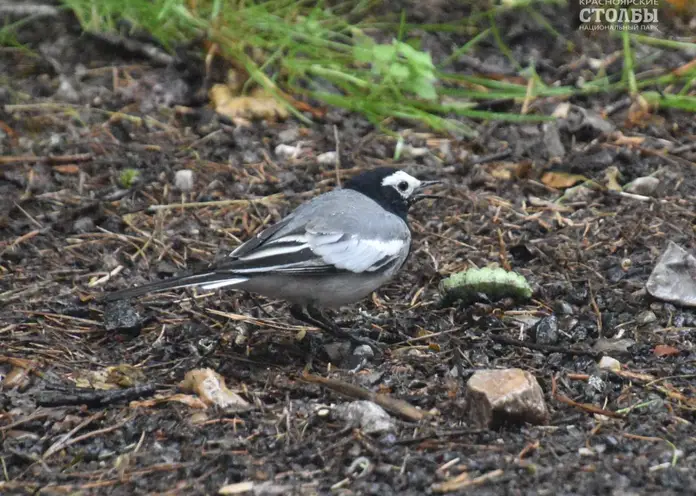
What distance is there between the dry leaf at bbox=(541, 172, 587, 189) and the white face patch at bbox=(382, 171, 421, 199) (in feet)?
4.49

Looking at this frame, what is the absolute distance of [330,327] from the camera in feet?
16.3

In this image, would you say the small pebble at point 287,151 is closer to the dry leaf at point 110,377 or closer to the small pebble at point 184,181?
the small pebble at point 184,181

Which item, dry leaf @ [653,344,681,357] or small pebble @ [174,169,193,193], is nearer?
dry leaf @ [653,344,681,357]

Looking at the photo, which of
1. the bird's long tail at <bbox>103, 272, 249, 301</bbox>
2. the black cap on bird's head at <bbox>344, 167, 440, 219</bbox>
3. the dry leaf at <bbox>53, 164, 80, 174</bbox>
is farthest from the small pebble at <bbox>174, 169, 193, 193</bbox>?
the bird's long tail at <bbox>103, 272, 249, 301</bbox>

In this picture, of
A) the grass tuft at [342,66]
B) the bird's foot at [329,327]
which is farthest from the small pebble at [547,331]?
the grass tuft at [342,66]

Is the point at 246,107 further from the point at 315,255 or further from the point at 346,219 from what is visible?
the point at 315,255

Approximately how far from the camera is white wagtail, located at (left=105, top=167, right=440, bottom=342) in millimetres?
4586

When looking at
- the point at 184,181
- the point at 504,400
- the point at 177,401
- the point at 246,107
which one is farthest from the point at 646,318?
the point at 246,107

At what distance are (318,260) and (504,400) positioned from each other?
4.56ft

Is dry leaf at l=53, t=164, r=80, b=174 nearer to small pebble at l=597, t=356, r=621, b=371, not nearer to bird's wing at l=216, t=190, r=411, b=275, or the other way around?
bird's wing at l=216, t=190, r=411, b=275

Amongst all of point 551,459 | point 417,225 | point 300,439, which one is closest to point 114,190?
point 417,225

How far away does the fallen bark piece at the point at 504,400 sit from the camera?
376 centimetres

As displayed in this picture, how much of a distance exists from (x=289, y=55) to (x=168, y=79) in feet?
3.29

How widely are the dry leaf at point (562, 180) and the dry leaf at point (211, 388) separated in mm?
3080
